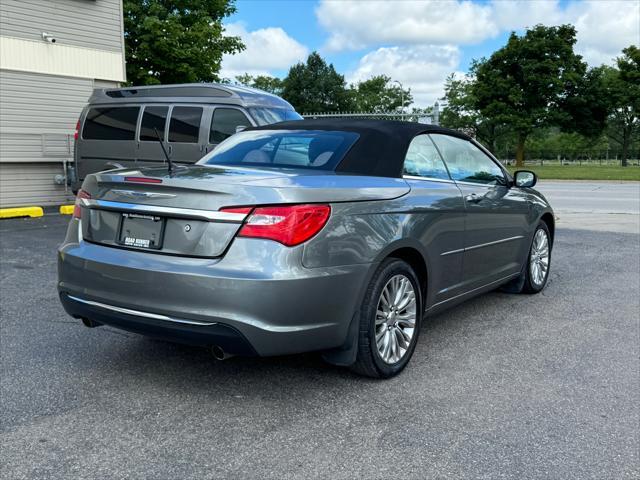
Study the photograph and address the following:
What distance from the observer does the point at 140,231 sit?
3322mm

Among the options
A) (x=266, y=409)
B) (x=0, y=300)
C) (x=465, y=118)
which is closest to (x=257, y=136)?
(x=266, y=409)

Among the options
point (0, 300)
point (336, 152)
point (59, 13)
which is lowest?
point (0, 300)

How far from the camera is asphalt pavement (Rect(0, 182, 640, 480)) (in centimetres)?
272

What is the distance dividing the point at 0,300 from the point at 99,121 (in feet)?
20.2

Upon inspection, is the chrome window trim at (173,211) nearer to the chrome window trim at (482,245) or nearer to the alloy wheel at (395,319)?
the alloy wheel at (395,319)

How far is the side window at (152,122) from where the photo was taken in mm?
10133

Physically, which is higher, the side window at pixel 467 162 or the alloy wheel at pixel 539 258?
the side window at pixel 467 162

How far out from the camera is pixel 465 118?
6481cm

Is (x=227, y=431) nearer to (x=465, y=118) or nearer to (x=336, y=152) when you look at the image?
(x=336, y=152)

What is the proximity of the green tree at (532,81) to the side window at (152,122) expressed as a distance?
4310 centimetres

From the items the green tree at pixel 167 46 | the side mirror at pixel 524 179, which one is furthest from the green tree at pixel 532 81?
the side mirror at pixel 524 179

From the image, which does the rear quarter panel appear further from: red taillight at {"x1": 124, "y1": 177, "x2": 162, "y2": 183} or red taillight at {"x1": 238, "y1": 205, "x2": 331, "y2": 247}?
red taillight at {"x1": 124, "y1": 177, "x2": 162, "y2": 183}

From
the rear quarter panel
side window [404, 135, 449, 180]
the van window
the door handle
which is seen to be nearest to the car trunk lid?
the rear quarter panel

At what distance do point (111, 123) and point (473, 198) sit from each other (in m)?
7.99
